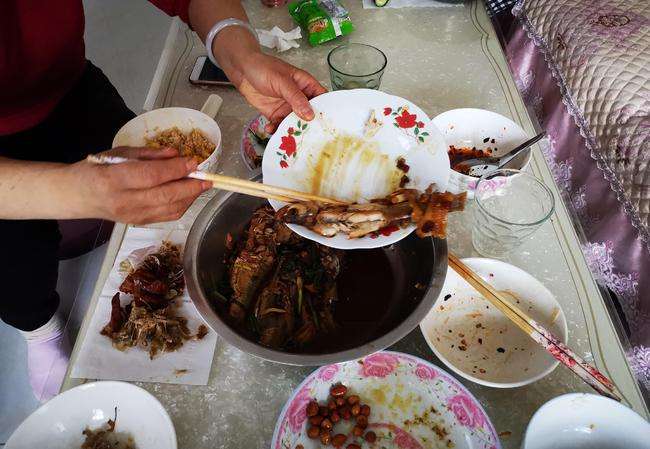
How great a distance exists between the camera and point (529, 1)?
2439 mm

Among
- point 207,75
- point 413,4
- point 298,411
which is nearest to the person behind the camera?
point 298,411

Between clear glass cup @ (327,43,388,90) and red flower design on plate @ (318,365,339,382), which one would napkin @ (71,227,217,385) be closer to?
red flower design on plate @ (318,365,339,382)

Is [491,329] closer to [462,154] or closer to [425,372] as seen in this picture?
[425,372]

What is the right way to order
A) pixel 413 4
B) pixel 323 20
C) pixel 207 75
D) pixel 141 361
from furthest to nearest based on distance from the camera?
pixel 413 4
pixel 323 20
pixel 207 75
pixel 141 361

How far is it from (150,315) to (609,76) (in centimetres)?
219

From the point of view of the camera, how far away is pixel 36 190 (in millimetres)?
1031

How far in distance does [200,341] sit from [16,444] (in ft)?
1.49

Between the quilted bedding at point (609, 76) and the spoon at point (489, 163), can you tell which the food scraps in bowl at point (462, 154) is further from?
the quilted bedding at point (609, 76)

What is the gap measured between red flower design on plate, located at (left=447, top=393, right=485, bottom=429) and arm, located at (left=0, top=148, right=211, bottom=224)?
79 cm

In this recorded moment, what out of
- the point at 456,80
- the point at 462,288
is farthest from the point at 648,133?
the point at 462,288

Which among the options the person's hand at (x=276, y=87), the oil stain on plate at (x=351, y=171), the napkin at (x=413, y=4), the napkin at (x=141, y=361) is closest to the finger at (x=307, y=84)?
the person's hand at (x=276, y=87)

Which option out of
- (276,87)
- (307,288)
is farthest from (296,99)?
(307,288)

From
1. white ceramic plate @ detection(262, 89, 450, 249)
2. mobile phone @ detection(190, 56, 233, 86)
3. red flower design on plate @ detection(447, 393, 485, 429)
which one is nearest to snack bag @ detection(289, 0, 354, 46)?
mobile phone @ detection(190, 56, 233, 86)

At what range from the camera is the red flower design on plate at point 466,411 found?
1.03 meters
